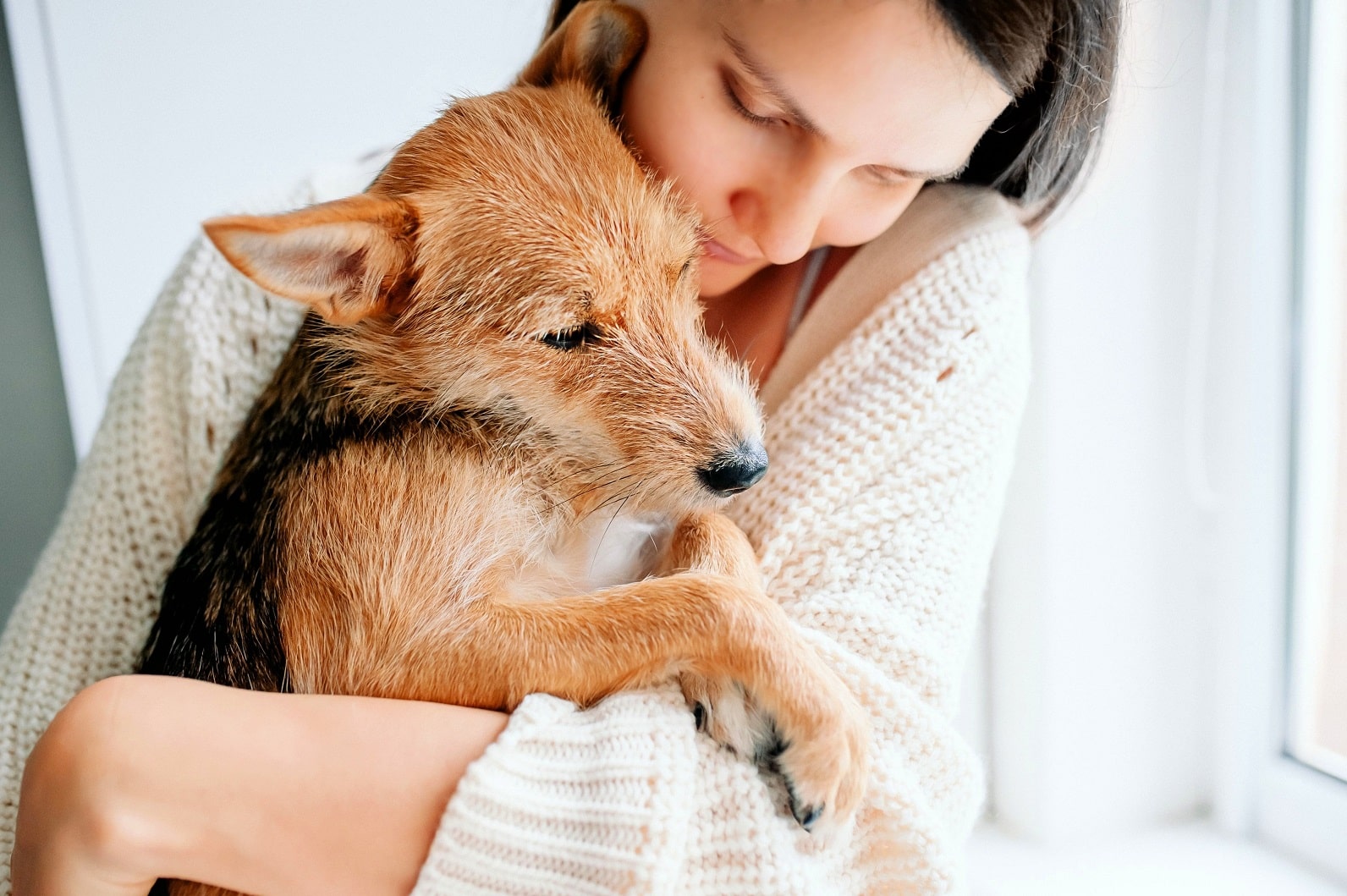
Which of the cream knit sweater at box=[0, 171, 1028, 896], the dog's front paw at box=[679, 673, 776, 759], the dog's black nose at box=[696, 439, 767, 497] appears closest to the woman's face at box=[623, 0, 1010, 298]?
the cream knit sweater at box=[0, 171, 1028, 896]

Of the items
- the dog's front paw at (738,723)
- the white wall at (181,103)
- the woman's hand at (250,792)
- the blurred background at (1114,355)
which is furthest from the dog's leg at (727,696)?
the white wall at (181,103)

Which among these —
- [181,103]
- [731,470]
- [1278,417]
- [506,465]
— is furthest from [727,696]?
[181,103]

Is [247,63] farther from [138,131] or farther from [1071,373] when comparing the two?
[1071,373]

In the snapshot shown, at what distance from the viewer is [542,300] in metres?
1.03

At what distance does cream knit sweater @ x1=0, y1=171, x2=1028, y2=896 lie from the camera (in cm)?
89

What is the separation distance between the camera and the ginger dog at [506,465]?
97cm

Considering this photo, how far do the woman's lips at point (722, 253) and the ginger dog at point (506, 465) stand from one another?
0.11 metres

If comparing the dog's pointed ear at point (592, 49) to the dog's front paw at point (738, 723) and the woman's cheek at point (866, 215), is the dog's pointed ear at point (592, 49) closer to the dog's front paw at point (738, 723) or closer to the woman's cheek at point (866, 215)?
the woman's cheek at point (866, 215)

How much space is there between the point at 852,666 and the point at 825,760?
0.13m

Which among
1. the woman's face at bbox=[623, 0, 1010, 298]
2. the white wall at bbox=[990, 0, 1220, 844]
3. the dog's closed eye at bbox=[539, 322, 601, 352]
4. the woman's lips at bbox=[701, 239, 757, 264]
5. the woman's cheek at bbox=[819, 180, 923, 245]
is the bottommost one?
the white wall at bbox=[990, 0, 1220, 844]

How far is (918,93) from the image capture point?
3.34 feet

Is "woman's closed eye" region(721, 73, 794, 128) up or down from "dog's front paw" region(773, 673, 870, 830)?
up

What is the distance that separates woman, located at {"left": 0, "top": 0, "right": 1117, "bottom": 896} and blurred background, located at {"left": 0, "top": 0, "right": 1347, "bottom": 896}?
490 millimetres

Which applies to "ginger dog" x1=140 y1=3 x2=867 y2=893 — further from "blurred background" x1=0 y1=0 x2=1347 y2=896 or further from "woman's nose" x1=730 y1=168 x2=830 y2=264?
"blurred background" x1=0 y1=0 x2=1347 y2=896
